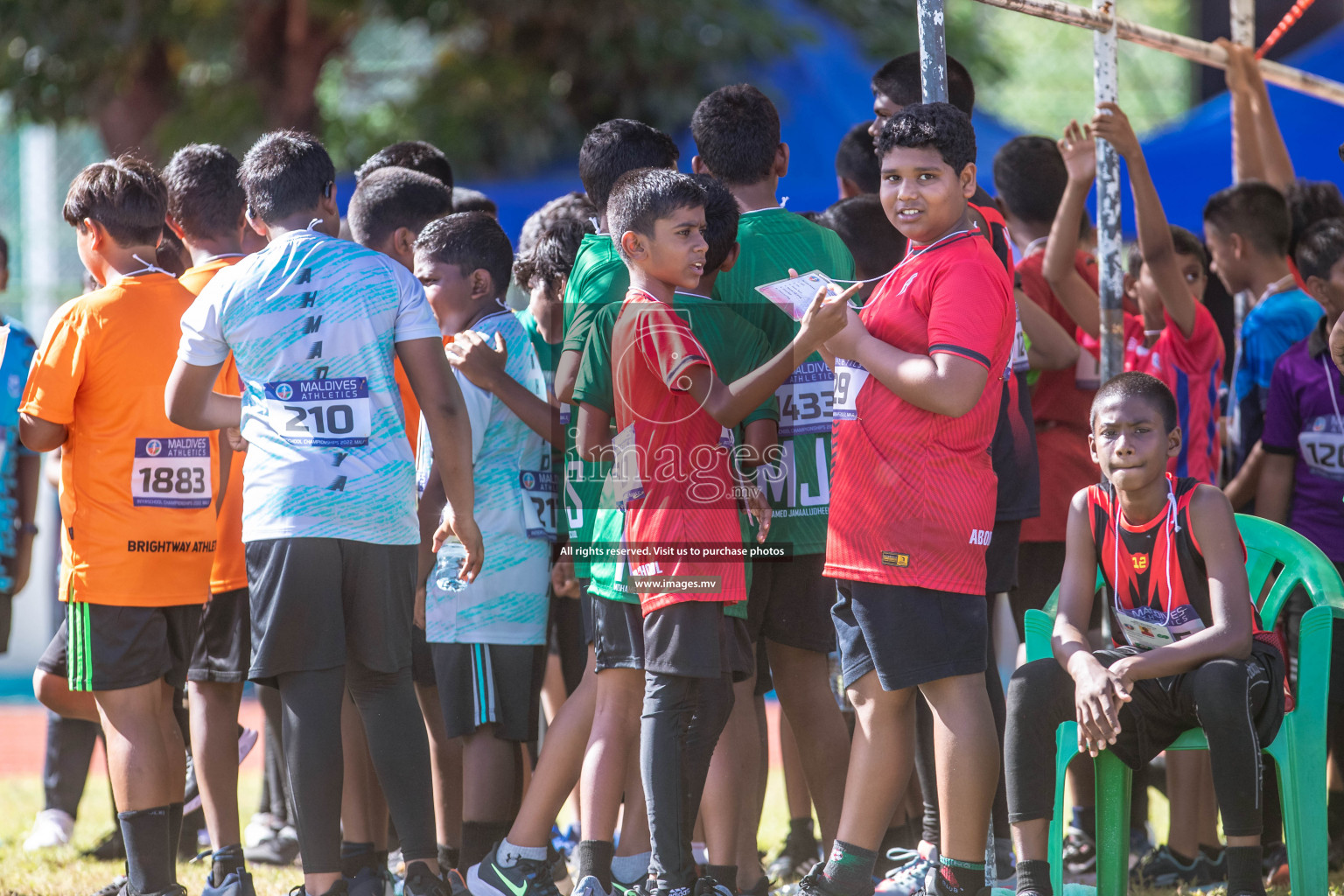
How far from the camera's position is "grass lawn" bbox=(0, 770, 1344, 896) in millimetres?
4153

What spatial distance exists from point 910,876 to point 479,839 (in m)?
1.08

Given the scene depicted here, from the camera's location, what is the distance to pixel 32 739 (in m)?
7.96

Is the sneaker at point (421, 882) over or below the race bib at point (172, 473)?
below

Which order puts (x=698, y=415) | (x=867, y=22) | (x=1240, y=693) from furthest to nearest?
(x=867, y=22) → (x=698, y=415) → (x=1240, y=693)

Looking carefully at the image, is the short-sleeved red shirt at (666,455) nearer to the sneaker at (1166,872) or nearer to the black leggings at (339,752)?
the black leggings at (339,752)

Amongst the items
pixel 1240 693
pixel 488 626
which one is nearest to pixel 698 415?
pixel 488 626

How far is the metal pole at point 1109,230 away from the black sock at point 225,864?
2.49m

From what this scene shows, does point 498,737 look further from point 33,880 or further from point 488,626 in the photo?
point 33,880

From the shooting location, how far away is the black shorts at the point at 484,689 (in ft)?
11.9

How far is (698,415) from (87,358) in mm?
1606

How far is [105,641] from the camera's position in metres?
3.61

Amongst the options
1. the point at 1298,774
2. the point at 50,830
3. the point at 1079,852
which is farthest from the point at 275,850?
the point at 1298,774

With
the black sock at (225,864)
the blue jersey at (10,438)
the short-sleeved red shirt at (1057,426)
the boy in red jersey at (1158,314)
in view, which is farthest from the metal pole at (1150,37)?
the blue jersey at (10,438)

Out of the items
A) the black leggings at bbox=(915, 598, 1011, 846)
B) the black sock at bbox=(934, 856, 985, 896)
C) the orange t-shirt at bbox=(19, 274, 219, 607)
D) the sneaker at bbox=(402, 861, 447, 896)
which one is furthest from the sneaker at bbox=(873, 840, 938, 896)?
the orange t-shirt at bbox=(19, 274, 219, 607)
